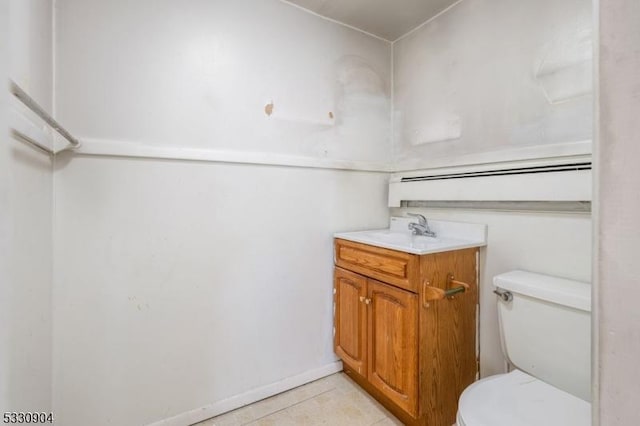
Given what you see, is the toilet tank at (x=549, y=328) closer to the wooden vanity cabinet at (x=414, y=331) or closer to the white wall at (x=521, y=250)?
the white wall at (x=521, y=250)

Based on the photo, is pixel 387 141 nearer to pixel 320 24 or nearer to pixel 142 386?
pixel 320 24

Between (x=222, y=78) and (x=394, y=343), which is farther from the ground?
(x=222, y=78)

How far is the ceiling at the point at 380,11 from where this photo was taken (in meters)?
1.67

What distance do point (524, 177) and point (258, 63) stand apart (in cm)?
147

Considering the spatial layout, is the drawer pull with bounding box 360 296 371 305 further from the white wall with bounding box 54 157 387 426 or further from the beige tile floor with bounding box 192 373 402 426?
the beige tile floor with bounding box 192 373 402 426

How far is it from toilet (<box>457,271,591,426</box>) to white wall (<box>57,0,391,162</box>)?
3.97 ft

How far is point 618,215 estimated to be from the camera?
1.16 feet

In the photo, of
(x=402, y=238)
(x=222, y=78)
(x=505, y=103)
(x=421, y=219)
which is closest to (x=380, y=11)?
(x=505, y=103)

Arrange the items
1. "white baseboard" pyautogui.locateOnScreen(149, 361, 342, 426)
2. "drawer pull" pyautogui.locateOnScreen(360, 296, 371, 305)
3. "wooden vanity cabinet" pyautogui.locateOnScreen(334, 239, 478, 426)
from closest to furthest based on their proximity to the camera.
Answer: "wooden vanity cabinet" pyautogui.locateOnScreen(334, 239, 478, 426) → "white baseboard" pyautogui.locateOnScreen(149, 361, 342, 426) → "drawer pull" pyautogui.locateOnScreen(360, 296, 371, 305)

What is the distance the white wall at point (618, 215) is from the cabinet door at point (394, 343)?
0.94 meters

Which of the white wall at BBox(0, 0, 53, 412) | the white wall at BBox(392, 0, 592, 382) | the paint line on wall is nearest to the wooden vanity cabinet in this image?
the white wall at BBox(392, 0, 592, 382)

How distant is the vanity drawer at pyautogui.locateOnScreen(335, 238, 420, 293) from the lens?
1.29 meters

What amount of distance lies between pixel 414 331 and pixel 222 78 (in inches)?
61.1

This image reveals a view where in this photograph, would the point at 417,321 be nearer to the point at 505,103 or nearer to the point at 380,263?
the point at 380,263
